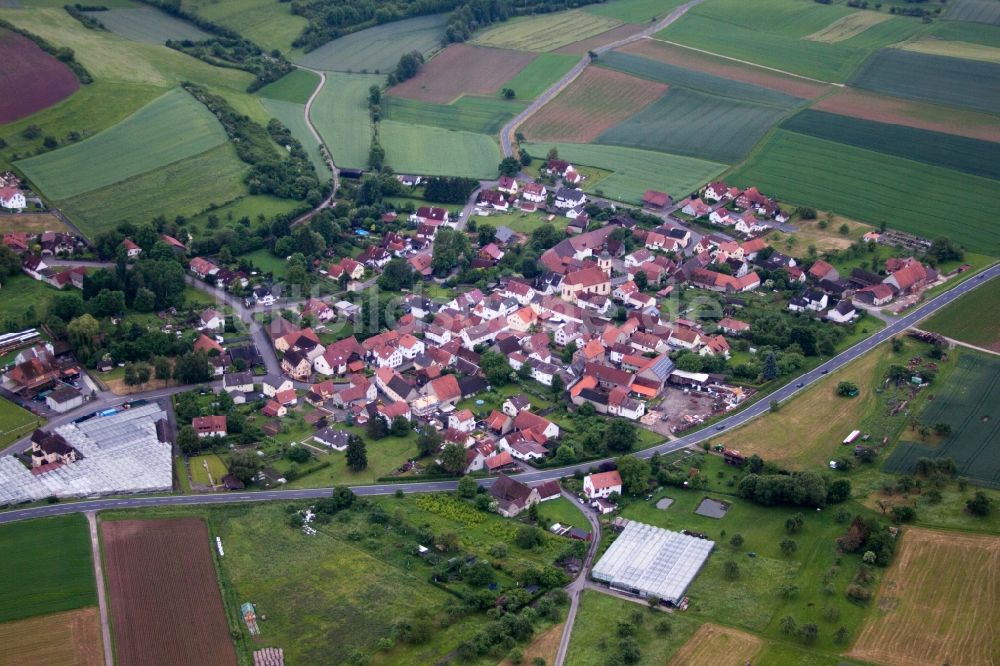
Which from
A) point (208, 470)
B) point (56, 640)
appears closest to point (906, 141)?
point (208, 470)

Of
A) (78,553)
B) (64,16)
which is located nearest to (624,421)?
(78,553)

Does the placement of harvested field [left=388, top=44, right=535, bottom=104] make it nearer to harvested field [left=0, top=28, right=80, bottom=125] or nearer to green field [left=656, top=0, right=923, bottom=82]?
green field [left=656, top=0, right=923, bottom=82]

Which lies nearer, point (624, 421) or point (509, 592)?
point (509, 592)

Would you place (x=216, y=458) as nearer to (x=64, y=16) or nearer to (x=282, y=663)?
(x=282, y=663)

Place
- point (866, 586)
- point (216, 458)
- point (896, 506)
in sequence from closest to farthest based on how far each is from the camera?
point (866, 586), point (896, 506), point (216, 458)

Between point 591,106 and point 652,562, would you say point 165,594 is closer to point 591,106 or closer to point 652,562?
point 652,562

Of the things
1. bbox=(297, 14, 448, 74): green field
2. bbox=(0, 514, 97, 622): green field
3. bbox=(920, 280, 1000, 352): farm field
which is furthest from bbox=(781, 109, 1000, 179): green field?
bbox=(0, 514, 97, 622): green field
